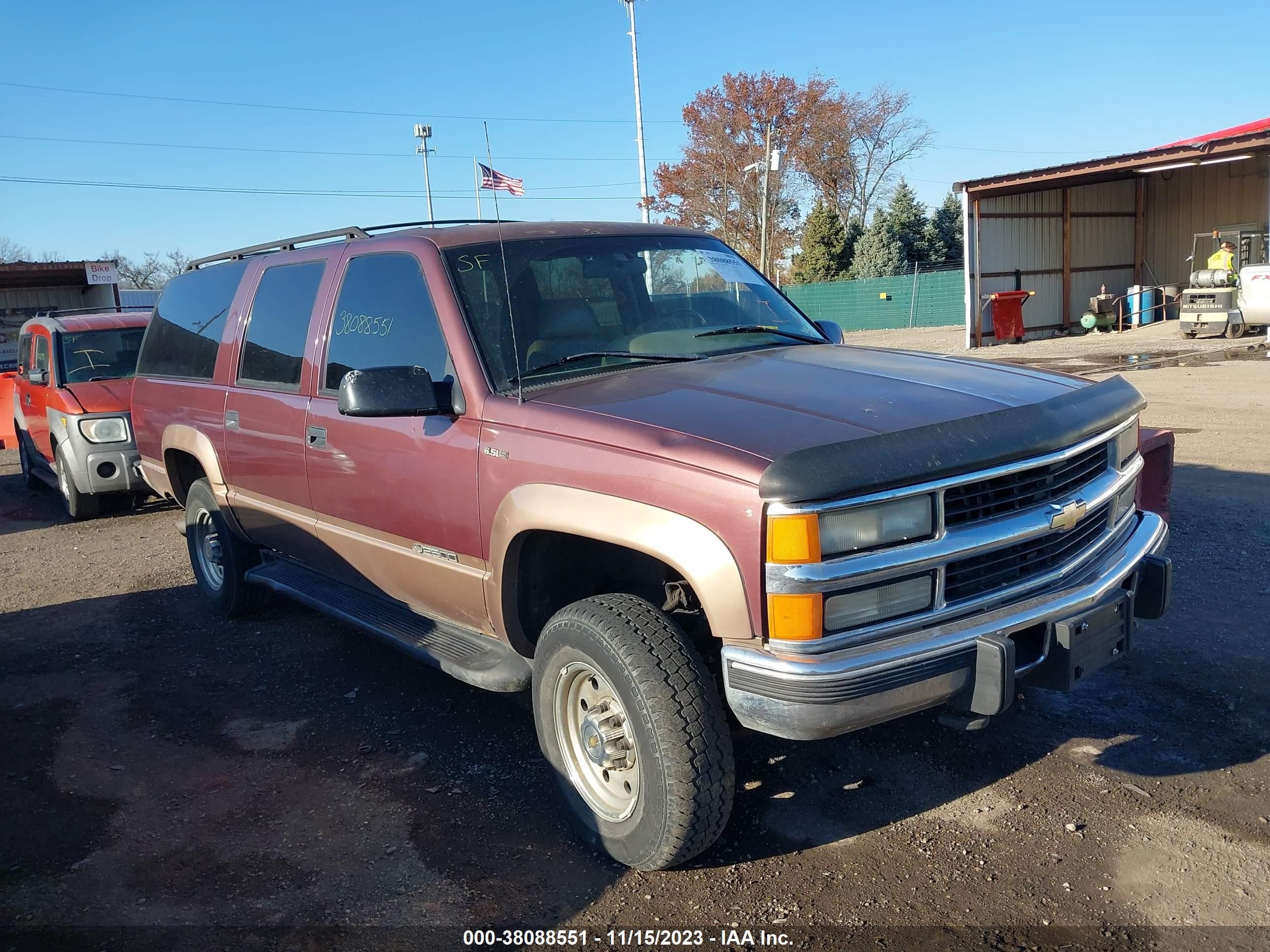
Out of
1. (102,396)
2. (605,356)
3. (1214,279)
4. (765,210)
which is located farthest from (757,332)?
(765,210)

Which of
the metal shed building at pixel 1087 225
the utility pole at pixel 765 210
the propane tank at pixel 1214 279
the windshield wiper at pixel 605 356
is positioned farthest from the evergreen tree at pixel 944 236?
the windshield wiper at pixel 605 356

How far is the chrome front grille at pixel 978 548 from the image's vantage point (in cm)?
269

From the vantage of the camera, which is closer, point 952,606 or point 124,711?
point 952,606

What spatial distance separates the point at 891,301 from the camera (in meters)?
36.2

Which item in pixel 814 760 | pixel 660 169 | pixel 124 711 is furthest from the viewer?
pixel 660 169

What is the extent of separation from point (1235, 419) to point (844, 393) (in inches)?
362

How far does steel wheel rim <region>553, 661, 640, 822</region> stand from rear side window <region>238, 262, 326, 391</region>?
213 cm

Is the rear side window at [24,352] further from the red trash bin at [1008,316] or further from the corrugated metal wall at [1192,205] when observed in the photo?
the corrugated metal wall at [1192,205]

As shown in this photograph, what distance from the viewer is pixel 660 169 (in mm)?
53594

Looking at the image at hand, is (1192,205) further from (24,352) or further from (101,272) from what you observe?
(24,352)

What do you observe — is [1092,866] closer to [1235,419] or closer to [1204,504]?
[1204,504]

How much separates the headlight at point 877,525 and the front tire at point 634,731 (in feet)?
1.92

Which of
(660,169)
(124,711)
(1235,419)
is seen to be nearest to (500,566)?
(124,711)

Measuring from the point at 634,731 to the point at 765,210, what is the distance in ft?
125
